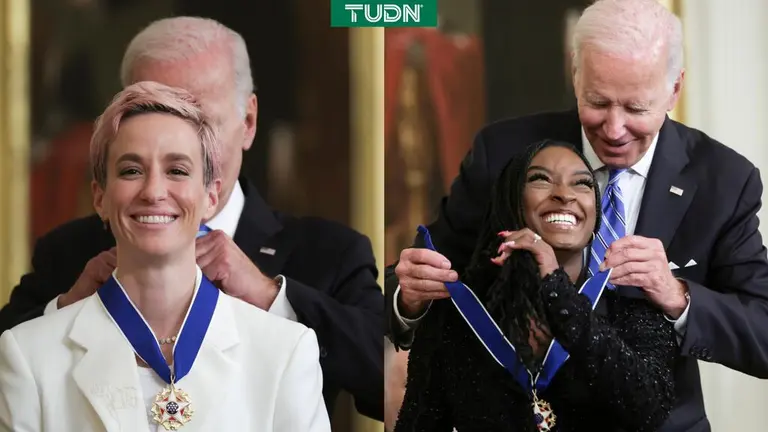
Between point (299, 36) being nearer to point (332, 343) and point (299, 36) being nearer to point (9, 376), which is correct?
point (332, 343)

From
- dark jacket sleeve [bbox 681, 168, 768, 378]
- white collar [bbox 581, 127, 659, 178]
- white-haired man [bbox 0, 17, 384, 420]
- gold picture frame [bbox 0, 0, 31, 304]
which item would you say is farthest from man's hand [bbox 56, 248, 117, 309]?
dark jacket sleeve [bbox 681, 168, 768, 378]

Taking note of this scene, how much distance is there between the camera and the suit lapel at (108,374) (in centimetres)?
233

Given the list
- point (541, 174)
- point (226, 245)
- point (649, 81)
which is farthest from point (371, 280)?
point (649, 81)

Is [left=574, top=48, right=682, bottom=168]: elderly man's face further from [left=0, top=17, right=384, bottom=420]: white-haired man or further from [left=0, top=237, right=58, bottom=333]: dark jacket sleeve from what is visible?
[left=0, top=237, right=58, bottom=333]: dark jacket sleeve

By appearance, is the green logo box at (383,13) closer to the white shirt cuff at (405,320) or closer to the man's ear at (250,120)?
the man's ear at (250,120)

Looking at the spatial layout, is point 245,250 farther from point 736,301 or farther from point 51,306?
point 736,301

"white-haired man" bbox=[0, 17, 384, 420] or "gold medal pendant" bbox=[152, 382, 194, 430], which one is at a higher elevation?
"white-haired man" bbox=[0, 17, 384, 420]

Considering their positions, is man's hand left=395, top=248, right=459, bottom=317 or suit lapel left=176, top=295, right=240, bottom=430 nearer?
suit lapel left=176, top=295, right=240, bottom=430

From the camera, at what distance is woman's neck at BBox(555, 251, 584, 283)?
8.49 ft

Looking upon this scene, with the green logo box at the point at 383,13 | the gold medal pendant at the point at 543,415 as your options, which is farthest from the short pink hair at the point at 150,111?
the gold medal pendant at the point at 543,415

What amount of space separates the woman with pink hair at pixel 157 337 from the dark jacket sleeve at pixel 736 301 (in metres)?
0.94

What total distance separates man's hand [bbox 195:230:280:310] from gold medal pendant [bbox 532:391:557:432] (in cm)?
76

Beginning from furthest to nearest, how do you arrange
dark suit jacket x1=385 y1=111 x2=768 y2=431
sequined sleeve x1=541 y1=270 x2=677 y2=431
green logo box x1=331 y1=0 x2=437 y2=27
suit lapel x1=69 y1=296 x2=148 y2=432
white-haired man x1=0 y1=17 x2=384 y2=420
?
1. green logo box x1=331 y1=0 x2=437 y2=27
2. white-haired man x1=0 y1=17 x2=384 y2=420
3. dark suit jacket x1=385 y1=111 x2=768 y2=431
4. sequined sleeve x1=541 y1=270 x2=677 y2=431
5. suit lapel x1=69 y1=296 x2=148 y2=432

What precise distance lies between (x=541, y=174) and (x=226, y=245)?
86 centimetres
